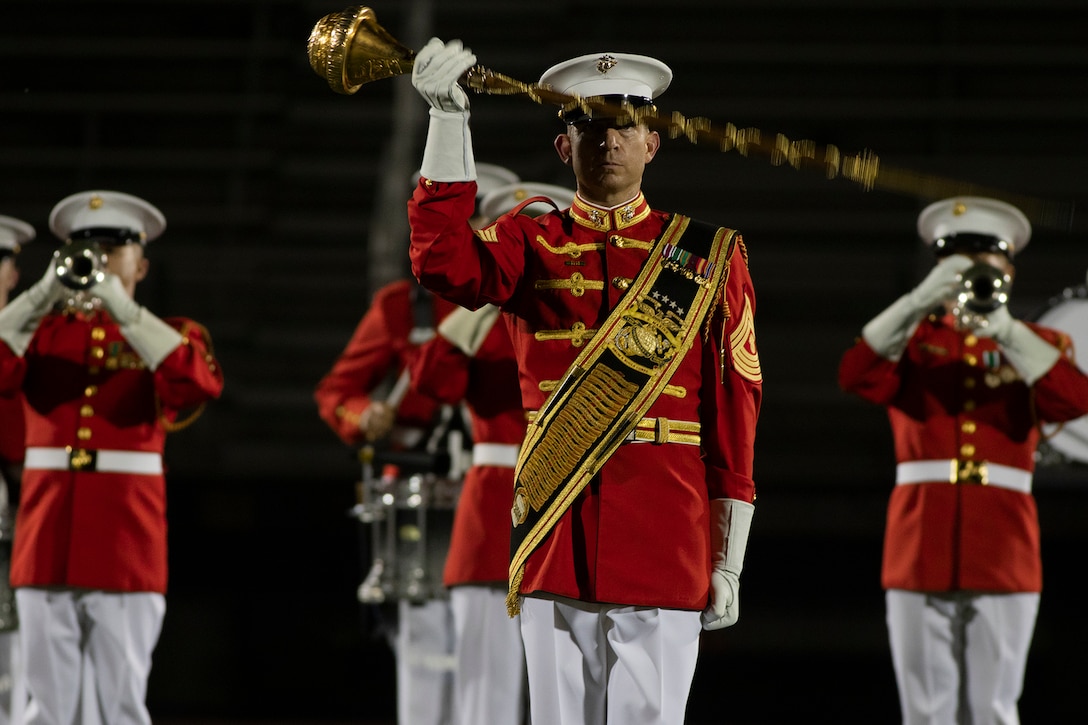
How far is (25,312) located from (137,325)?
308 millimetres

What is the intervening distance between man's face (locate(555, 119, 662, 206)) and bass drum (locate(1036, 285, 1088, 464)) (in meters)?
2.43

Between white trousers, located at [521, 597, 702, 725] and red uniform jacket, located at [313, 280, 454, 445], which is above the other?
red uniform jacket, located at [313, 280, 454, 445]

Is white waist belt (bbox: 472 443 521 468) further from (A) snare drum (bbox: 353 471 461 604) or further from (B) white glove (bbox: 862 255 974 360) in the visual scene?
(B) white glove (bbox: 862 255 974 360)

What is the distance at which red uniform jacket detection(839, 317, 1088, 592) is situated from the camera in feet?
13.2

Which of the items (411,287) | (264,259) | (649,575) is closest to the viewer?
(649,575)

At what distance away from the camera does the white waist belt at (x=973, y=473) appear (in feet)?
13.4

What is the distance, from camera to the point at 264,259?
727cm

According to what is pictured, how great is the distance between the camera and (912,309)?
156 inches

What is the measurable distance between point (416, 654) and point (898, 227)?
389 cm

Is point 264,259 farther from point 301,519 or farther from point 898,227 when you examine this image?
point 898,227

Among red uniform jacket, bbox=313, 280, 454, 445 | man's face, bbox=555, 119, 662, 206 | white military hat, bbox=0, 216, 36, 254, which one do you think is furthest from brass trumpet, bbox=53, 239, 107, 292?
man's face, bbox=555, 119, 662, 206

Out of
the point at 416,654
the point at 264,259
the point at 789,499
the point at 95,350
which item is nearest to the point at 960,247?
the point at 789,499

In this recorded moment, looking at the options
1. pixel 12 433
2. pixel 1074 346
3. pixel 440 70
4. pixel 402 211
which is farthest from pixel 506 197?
pixel 402 211

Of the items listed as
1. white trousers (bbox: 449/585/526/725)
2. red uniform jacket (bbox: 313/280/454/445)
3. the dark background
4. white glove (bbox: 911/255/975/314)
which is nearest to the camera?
white glove (bbox: 911/255/975/314)
